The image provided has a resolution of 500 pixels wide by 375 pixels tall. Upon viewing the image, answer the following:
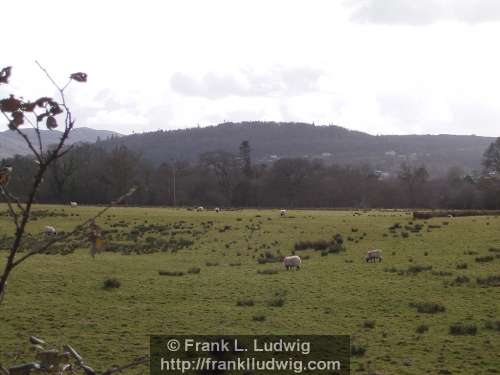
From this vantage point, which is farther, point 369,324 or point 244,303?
point 244,303

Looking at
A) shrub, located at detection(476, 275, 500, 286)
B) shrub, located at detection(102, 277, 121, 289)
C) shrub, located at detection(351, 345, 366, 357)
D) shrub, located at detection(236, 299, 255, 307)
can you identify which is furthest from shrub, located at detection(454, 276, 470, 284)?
shrub, located at detection(102, 277, 121, 289)

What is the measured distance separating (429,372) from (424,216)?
1800 inches

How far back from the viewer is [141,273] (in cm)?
2389

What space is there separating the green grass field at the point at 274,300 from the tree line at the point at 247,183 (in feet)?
207

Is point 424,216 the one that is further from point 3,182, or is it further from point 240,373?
point 3,182

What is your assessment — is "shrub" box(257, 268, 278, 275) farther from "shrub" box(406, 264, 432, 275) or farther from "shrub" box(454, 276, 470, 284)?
"shrub" box(454, 276, 470, 284)

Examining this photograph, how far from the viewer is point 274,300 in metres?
16.7

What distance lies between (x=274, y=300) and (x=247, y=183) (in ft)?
304

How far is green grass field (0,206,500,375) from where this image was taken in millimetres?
11860

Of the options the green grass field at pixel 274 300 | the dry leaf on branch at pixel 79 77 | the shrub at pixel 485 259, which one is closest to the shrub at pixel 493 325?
the green grass field at pixel 274 300

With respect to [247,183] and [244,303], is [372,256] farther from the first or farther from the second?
→ [247,183]

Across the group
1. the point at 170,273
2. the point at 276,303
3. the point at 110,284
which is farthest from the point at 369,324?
the point at 170,273

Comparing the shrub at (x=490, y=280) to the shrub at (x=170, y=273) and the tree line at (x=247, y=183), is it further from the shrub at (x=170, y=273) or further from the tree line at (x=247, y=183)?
the tree line at (x=247, y=183)

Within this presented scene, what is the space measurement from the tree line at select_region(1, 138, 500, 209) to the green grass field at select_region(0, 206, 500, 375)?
207ft
